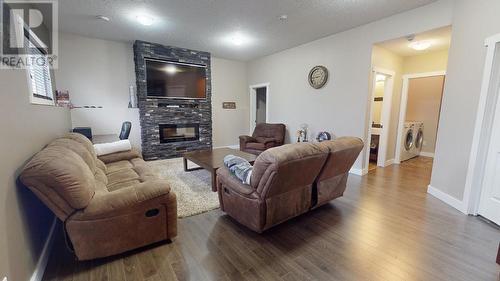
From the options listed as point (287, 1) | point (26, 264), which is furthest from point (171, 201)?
point (287, 1)

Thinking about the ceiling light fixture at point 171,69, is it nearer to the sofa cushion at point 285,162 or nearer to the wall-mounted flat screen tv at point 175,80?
the wall-mounted flat screen tv at point 175,80

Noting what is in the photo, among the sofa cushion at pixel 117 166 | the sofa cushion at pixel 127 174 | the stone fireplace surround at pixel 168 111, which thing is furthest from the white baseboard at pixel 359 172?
→ the sofa cushion at pixel 117 166

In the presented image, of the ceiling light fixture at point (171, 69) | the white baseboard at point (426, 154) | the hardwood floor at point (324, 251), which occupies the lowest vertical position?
the hardwood floor at point (324, 251)

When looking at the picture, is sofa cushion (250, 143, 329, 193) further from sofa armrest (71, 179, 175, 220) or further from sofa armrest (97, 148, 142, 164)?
sofa armrest (97, 148, 142, 164)

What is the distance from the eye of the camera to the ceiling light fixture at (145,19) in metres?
3.59

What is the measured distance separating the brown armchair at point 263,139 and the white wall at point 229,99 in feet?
4.24

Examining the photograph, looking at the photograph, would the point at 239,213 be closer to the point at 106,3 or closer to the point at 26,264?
the point at 26,264

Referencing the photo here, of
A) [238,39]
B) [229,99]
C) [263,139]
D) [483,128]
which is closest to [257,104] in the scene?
[229,99]

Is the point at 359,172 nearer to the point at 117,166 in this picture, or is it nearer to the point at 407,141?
the point at 407,141

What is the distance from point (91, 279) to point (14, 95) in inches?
57.9

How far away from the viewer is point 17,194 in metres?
1.45

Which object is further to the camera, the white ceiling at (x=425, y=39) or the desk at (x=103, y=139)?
the desk at (x=103, y=139)

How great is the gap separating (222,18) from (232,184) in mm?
2934

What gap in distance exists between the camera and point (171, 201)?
1.97 meters
